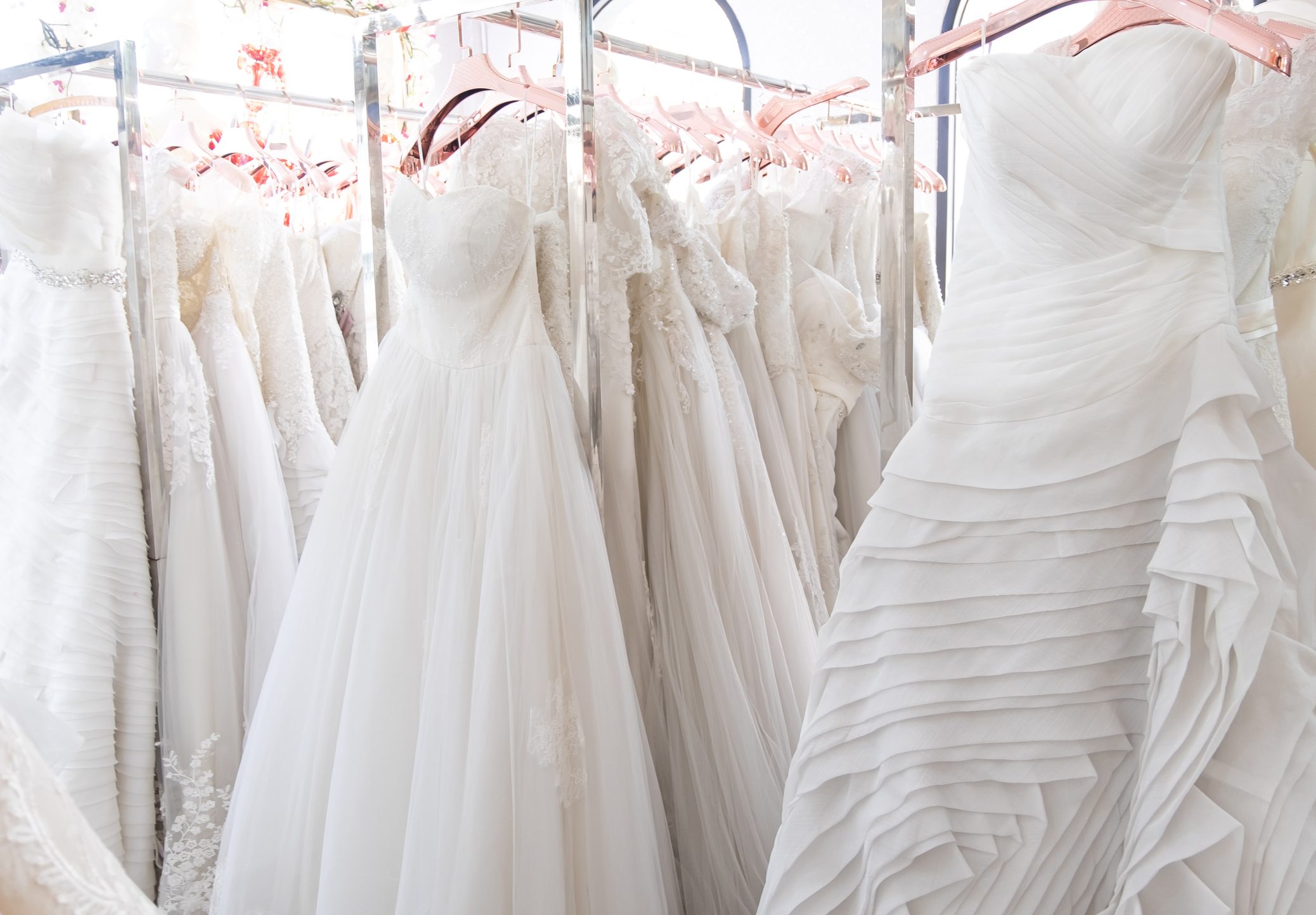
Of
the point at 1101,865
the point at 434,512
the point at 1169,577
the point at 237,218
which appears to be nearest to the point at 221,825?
the point at 434,512

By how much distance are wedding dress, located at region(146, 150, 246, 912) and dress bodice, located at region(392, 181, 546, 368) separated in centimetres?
71

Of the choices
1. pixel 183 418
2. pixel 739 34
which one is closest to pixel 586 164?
Answer: pixel 183 418

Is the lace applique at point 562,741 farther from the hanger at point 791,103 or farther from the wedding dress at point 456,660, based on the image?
the hanger at point 791,103

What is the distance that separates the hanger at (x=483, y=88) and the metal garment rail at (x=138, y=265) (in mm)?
663

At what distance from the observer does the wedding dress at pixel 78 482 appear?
6.66 ft

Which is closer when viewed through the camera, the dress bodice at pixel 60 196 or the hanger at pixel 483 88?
the hanger at pixel 483 88

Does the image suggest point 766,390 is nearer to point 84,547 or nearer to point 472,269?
point 472,269

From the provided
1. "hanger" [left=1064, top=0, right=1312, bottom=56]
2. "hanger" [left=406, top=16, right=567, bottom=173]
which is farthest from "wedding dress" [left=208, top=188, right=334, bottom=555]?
"hanger" [left=1064, top=0, right=1312, bottom=56]

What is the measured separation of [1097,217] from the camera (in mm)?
1198

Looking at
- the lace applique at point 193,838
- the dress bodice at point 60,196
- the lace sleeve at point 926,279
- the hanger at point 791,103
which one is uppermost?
the hanger at point 791,103

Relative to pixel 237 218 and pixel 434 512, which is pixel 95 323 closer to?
pixel 237 218

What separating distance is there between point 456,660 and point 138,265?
47.2 inches

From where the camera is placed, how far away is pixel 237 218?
7.84ft

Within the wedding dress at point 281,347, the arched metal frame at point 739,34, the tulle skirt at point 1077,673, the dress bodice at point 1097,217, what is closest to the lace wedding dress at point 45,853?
the tulle skirt at point 1077,673
